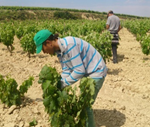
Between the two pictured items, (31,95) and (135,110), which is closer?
(135,110)

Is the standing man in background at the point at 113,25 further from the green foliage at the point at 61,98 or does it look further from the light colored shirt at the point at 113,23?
the green foliage at the point at 61,98

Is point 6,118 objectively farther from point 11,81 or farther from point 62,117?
point 62,117

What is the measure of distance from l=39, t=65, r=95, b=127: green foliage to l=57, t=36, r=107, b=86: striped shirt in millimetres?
135

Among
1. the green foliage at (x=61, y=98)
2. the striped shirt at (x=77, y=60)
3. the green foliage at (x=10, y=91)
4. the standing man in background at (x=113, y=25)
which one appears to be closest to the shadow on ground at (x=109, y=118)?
the green foliage at (x=61, y=98)

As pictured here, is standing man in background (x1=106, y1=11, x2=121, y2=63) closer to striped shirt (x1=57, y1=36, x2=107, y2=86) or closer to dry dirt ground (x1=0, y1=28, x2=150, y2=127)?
dry dirt ground (x1=0, y1=28, x2=150, y2=127)

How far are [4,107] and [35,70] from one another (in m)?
3.14

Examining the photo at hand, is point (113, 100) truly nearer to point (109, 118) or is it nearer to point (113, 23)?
point (109, 118)

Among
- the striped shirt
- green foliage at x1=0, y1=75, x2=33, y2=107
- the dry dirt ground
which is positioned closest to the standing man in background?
the dry dirt ground

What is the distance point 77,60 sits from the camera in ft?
8.20

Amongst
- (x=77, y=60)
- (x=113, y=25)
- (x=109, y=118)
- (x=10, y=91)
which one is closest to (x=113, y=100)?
(x=109, y=118)

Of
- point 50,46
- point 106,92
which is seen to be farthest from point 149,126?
point 50,46

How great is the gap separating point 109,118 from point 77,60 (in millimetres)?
2071

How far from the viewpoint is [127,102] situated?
4.85m

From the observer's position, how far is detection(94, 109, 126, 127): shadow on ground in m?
Result: 3.86
